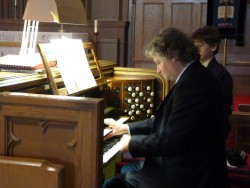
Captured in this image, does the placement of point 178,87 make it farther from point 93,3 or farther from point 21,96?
point 93,3

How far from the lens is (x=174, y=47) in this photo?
195 centimetres

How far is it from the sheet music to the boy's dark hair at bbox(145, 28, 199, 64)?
59 centimetres

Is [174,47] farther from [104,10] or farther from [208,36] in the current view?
[104,10]

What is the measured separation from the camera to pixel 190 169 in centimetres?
187

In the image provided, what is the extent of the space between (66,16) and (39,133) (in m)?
1.03

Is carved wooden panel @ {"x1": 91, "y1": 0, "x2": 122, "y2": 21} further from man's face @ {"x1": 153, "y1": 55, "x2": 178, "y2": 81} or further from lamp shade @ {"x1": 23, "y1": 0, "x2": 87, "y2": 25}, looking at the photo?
man's face @ {"x1": 153, "y1": 55, "x2": 178, "y2": 81}

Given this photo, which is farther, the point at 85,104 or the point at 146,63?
the point at 146,63

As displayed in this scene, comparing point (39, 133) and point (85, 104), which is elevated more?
point (85, 104)

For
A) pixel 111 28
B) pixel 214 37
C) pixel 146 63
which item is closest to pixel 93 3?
pixel 111 28

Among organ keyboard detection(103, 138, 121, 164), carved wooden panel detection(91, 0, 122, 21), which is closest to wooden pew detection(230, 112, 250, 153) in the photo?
organ keyboard detection(103, 138, 121, 164)

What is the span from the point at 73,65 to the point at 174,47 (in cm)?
77

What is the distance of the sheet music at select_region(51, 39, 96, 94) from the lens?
2.33 m

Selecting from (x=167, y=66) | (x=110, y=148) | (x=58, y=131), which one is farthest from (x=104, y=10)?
(x=58, y=131)

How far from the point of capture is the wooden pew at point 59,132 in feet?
5.66
